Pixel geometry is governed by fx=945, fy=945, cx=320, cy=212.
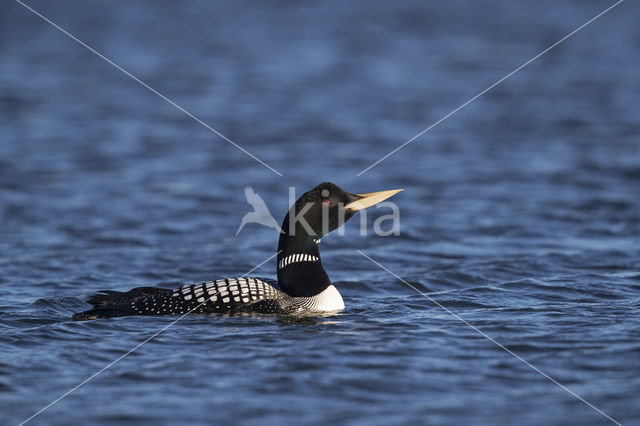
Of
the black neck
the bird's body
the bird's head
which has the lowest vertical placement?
the bird's body

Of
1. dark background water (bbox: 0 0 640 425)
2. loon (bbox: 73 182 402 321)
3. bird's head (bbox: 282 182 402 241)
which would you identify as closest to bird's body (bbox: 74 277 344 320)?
loon (bbox: 73 182 402 321)

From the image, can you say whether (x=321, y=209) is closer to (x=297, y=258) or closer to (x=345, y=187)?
(x=297, y=258)

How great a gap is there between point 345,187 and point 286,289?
470 cm

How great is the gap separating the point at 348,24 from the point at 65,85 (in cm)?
735

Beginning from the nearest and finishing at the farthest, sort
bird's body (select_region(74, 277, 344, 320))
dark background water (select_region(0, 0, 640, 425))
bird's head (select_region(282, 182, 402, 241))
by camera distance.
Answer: dark background water (select_region(0, 0, 640, 425)) → bird's body (select_region(74, 277, 344, 320)) → bird's head (select_region(282, 182, 402, 241))

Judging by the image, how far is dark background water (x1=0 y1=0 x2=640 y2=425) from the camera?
474 cm

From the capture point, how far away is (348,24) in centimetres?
2128

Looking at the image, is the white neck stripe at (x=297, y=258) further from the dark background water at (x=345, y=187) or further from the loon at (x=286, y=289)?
the dark background water at (x=345, y=187)

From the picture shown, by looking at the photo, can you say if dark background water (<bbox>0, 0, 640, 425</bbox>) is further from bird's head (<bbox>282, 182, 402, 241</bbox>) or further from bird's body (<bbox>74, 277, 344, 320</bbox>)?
bird's head (<bbox>282, 182, 402, 241</bbox>)

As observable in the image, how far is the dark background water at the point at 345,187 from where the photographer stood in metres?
4.74

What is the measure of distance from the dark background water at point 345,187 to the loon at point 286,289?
124 mm

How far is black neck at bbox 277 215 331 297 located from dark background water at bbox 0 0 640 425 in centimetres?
25

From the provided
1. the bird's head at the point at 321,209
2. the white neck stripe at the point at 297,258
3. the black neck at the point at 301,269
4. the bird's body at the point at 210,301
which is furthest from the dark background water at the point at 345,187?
the bird's head at the point at 321,209

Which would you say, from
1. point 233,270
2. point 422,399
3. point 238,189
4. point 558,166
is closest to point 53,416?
point 422,399
